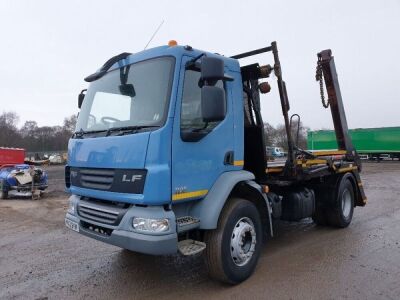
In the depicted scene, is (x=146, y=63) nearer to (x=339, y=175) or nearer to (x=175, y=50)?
(x=175, y=50)

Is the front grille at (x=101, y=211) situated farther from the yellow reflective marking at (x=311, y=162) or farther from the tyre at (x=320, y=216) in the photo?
the tyre at (x=320, y=216)

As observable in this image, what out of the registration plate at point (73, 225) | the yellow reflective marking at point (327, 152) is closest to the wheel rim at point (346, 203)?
the yellow reflective marking at point (327, 152)

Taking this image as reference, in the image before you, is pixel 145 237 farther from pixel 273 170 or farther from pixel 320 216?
pixel 320 216

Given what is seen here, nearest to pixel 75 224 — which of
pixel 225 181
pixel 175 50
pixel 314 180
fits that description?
pixel 225 181

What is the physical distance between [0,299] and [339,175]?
581 centimetres

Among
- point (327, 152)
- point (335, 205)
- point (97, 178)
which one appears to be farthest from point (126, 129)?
point (335, 205)

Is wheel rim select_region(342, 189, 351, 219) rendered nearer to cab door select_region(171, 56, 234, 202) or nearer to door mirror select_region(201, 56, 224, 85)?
cab door select_region(171, 56, 234, 202)

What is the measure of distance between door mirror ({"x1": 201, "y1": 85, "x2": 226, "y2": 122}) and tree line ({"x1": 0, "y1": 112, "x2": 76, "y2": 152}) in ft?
214

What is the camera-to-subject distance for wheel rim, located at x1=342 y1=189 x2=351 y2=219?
Result: 686 cm

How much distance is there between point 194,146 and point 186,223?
82 centimetres

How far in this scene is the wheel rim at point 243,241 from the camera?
13.8 ft

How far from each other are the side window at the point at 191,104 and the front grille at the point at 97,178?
0.96 metres

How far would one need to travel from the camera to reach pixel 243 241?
4375 millimetres

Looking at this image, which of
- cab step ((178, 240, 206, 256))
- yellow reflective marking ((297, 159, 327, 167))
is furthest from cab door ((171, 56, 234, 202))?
yellow reflective marking ((297, 159, 327, 167))
